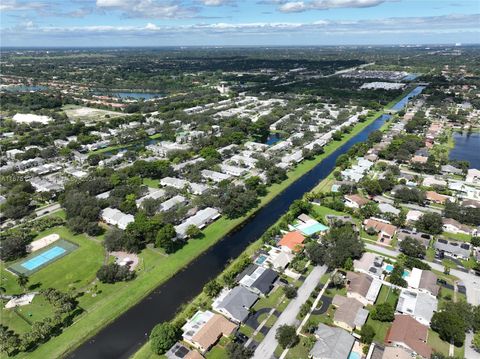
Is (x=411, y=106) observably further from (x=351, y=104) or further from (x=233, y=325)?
(x=233, y=325)

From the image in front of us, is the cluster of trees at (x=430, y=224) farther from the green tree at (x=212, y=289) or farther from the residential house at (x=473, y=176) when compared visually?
the green tree at (x=212, y=289)

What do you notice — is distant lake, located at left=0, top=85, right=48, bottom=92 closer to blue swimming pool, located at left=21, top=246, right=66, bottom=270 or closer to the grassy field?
blue swimming pool, located at left=21, top=246, right=66, bottom=270

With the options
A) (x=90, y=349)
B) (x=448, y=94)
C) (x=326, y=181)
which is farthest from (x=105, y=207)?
(x=448, y=94)

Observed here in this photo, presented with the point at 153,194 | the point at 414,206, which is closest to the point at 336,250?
the point at 414,206

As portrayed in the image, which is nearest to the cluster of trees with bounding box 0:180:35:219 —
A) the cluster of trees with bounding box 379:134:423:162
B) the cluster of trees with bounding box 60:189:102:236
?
the cluster of trees with bounding box 60:189:102:236

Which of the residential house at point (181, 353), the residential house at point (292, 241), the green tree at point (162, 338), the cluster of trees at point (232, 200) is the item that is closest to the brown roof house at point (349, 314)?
the residential house at point (292, 241)

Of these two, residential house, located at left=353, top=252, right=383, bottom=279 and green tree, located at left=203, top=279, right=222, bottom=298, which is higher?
residential house, located at left=353, top=252, right=383, bottom=279

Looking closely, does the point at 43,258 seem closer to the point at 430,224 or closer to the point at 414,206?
the point at 430,224
